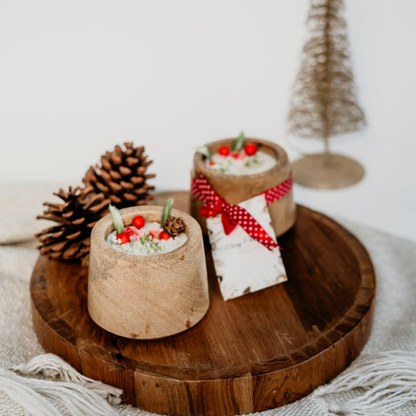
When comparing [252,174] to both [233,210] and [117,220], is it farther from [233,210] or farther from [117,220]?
[117,220]

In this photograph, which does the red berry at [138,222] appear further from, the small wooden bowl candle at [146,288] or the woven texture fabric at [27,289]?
the woven texture fabric at [27,289]

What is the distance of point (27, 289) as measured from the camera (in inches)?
55.5

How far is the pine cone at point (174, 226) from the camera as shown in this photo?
46.7 inches

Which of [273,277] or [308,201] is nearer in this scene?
[273,277]

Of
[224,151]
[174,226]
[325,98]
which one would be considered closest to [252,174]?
[224,151]

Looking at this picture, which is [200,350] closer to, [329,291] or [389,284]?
[329,291]

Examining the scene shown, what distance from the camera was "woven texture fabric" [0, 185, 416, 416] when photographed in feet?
3.91

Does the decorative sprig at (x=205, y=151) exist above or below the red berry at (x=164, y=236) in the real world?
above

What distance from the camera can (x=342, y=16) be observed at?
1987 millimetres

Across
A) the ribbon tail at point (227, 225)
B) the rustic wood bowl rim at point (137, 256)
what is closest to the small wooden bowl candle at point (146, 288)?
the rustic wood bowl rim at point (137, 256)

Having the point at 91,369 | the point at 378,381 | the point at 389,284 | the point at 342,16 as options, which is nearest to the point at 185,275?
the point at 91,369

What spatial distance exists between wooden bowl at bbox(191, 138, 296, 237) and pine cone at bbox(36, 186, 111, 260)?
7.7 inches

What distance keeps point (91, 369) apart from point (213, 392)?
8.3 inches

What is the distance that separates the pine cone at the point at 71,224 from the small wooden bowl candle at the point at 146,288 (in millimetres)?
156
